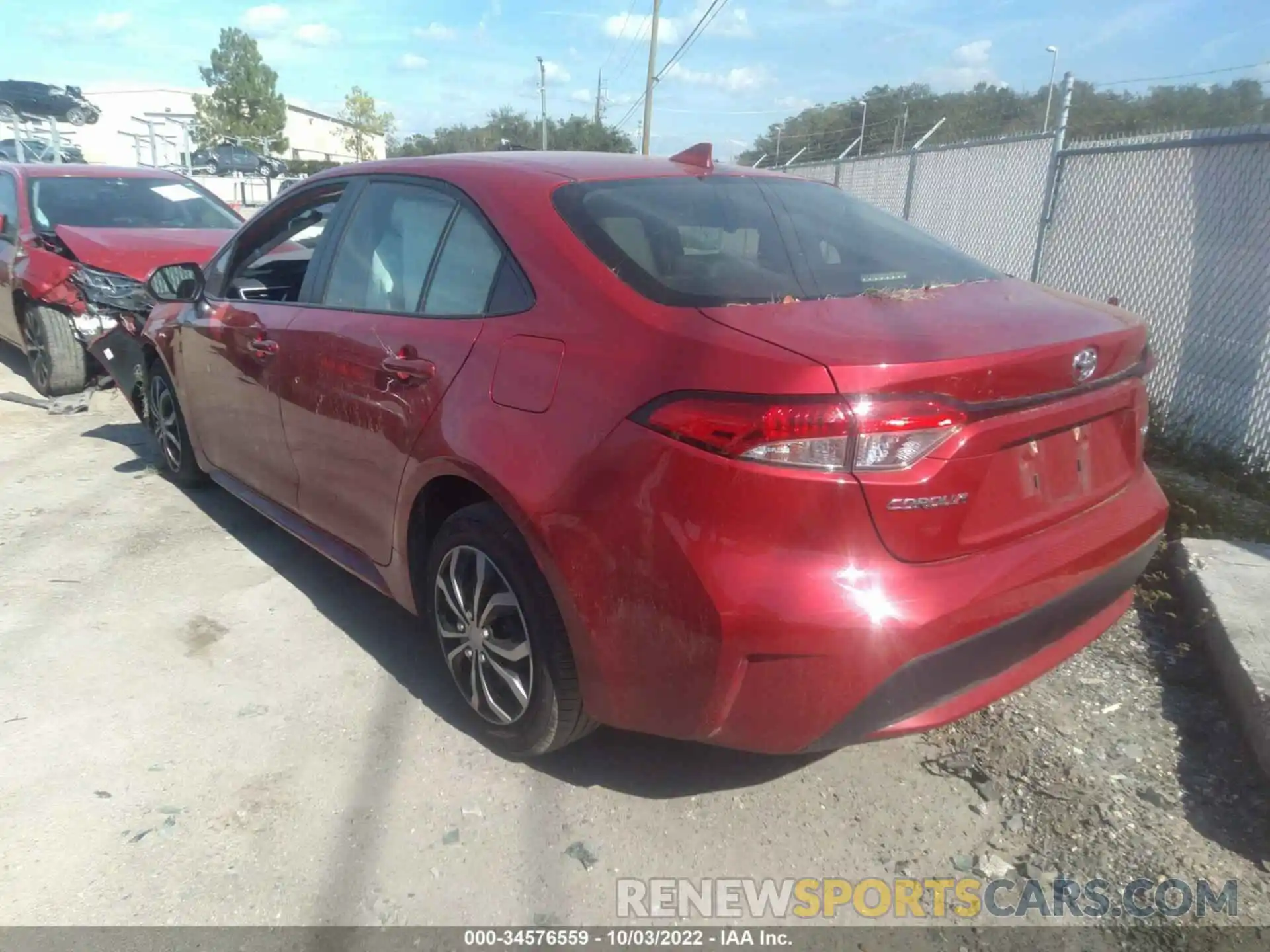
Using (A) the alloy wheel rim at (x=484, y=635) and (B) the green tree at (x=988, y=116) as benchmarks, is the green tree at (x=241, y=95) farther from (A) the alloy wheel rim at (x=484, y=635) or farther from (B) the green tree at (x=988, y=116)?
(A) the alloy wheel rim at (x=484, y=635)

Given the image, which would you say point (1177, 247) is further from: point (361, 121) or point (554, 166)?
point (361, 121)

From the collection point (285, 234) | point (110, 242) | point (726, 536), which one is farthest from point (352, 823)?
point (110, 242)

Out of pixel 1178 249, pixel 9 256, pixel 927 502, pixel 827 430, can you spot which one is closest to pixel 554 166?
pixel 827 430

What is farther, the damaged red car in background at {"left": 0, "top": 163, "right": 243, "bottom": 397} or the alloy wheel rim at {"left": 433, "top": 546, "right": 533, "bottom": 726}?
the damaged red car in background at {"left": 0, "top": 163, "right": 243, "bottom": 397}

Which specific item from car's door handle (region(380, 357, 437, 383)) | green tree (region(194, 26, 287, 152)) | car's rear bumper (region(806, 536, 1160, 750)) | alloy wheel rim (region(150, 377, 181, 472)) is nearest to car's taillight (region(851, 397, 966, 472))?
car's rear bumper (region(806, 536, 1160, 750))

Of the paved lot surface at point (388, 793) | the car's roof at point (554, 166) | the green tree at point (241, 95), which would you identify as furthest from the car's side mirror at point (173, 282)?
the green tree at point (241, 95)

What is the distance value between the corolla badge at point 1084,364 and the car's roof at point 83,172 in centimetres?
815

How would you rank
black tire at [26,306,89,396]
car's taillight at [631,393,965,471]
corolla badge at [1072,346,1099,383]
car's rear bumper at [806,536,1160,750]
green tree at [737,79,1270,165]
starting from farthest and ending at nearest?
green tree at [737,79,1270,165] → black tire at [26,306,89,396] → corolla badge at [1072,346,1099,383] → car's rear bumper at [806,536,1160,750] → car's taillight at [631,393,965,471]

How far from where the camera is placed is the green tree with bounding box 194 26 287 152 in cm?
6456

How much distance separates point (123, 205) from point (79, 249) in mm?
1137

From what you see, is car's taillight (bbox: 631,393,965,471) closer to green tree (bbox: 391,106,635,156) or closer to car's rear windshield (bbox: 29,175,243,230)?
car's rear windshield (bbox: 29,175,243,230)

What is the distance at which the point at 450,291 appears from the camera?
9.39 feet

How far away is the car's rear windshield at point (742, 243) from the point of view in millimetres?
2459

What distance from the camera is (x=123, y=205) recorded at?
7773 mm
